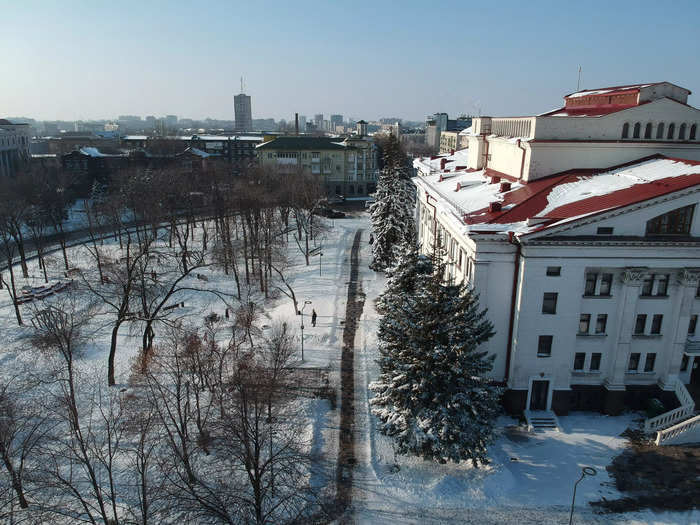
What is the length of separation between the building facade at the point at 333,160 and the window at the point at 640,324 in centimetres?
7770

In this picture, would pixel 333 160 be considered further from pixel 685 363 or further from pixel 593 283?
pixel 685 363

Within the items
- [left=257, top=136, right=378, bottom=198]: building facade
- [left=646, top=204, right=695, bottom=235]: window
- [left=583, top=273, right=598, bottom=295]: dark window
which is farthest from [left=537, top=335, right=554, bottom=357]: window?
[left=257, top=136, right=378, bottom=198]: building facade

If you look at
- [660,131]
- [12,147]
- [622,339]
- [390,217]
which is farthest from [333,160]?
[622,339]

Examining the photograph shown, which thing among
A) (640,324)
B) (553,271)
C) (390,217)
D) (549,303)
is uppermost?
(553,271)

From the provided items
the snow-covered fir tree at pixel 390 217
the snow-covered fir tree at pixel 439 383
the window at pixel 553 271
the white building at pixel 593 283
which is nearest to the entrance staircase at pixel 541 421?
the white building at pixel 593 283

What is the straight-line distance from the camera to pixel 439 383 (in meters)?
22.9

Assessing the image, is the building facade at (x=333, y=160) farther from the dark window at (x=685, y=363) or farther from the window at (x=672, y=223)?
the dark window at (x=685, y=363)

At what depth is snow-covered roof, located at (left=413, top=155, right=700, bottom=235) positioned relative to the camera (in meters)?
25.7

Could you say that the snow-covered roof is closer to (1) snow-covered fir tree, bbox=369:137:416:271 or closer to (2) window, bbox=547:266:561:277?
(2) window, bbox=547:266:561:277

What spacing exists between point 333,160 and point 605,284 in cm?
8279

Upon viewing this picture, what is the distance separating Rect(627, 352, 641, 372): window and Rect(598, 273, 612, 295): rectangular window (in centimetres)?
418

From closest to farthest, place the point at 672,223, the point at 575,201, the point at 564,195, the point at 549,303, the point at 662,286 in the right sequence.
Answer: the point at 672,223 → the point at 549,303 → the point at 662,286 → the point at 575,201 → the point at 564,195

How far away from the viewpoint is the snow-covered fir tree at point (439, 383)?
2242cm

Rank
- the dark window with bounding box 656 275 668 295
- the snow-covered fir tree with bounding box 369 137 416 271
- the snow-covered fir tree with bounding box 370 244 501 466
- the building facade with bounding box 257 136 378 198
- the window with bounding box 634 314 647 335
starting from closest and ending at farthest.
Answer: the snow-covered fir tree with bounding box 370 244 501 466
the dark window with bounding box 656 275 668 295
the window with bounding box 634 314 647 335
the snow-covered fir tree with bounding box 369 137 416 271
the building facade with bounding box 257 136 378 198
